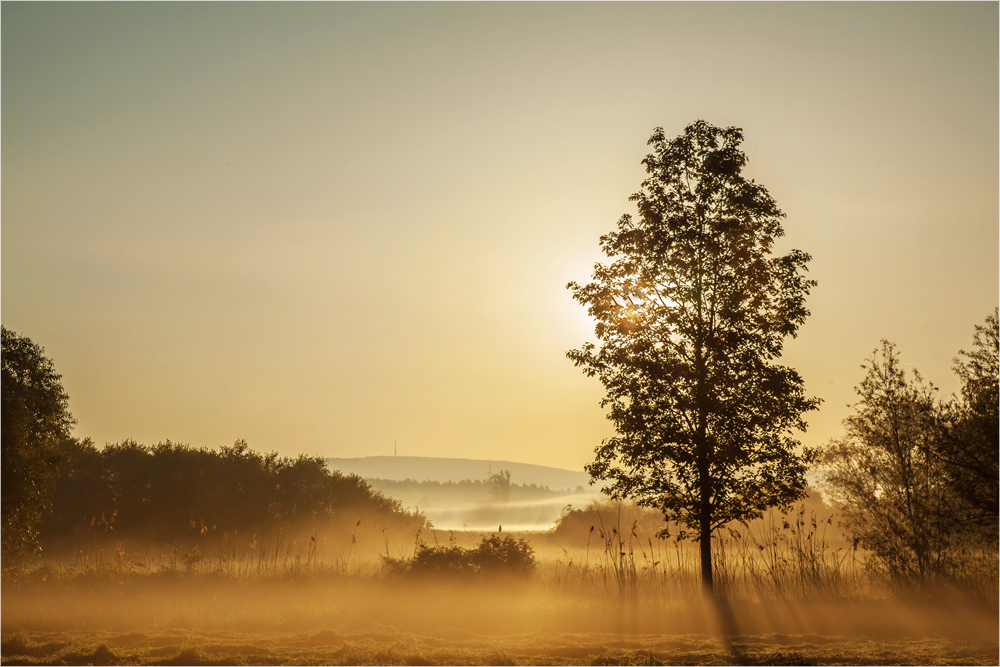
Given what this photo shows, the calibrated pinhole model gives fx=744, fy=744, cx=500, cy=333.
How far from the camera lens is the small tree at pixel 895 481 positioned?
20688 millimetres

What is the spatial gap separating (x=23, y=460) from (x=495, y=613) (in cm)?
1456

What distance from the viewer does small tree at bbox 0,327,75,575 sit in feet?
69.9

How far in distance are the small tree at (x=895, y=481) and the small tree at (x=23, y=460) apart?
23.7 meters

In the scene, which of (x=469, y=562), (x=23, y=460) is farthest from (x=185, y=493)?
(x=469, y=562)

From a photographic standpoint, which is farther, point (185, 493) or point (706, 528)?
point (185, 493)

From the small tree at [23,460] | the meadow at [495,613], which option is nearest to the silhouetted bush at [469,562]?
the meadow at [495,613]

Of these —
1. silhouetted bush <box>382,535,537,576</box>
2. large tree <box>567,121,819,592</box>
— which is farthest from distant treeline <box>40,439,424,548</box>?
large tree <box>567,121,819,592</box>

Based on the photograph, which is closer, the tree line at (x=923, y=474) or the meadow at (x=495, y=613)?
the meadow at (x=495, y=613)

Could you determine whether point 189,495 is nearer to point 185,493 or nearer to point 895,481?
point 185,493

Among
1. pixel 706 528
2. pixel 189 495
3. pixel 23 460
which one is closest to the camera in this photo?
pixel 706 528

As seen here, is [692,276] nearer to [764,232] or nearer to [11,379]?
[764,232]

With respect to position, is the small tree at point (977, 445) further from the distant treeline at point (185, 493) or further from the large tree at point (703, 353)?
the distant treeline at point (185, 493)

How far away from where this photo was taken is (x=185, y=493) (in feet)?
142

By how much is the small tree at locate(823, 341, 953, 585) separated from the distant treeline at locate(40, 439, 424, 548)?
104 ft
